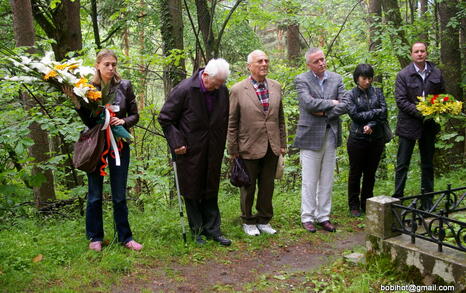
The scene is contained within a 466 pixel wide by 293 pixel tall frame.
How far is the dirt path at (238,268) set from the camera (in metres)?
3.80

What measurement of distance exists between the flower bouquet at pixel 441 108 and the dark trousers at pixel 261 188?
1818 mm

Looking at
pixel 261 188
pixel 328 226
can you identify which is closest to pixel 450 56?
pixel 328 226

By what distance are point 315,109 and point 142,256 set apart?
8.67 ft

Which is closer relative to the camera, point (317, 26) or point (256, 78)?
point (256, 78)

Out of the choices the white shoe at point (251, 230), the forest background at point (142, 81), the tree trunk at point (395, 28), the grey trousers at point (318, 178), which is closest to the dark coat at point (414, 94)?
the grey trousers at point (318, 178)

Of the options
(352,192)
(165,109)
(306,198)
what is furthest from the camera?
(352,192)

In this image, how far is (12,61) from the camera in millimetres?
4086

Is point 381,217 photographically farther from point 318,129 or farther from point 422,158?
point 422,158

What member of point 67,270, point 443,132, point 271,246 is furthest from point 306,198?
point 443,132

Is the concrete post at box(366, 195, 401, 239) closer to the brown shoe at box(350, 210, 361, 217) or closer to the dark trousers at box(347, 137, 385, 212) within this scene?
the dark trousers at box(347, 137, 385, 212)

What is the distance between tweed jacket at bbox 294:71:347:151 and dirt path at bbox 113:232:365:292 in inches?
48.6

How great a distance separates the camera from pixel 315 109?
16.2 ft

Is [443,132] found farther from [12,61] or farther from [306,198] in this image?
[12,61]

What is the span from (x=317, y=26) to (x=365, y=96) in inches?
143
